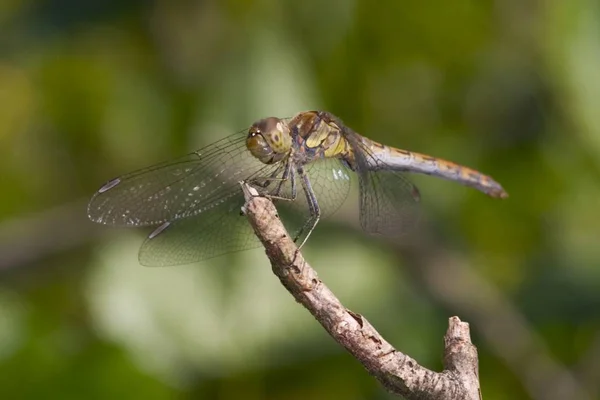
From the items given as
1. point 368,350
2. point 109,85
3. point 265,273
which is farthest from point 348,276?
point 368,350

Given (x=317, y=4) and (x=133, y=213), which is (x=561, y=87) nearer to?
(x=317, y=4)

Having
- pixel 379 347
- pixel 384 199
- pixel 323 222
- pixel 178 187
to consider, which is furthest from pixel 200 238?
pixel 379 347

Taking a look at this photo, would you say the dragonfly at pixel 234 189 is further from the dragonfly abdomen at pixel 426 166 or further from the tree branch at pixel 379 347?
the tree branch at pixel 379 347

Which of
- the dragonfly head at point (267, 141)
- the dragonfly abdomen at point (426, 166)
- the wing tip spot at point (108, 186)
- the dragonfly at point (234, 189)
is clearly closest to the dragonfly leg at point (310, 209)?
the dragonfly at point (234, 189)

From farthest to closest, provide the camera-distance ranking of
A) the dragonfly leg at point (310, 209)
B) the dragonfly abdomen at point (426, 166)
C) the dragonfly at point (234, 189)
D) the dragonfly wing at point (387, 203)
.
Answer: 1. the dragonfly abdomen at point (426, 166)
2. the dragonfly wing at point (387, 203)
3. the dragonfly at point (234, 189)
4. the dragonfly leg at point (310, 209)

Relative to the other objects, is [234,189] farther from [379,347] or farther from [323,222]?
[379,347]

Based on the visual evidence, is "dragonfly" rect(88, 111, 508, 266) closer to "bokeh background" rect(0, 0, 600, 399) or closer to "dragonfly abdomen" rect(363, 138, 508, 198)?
"dragonfly abdomen" rect(363, 138, 508, 198)
